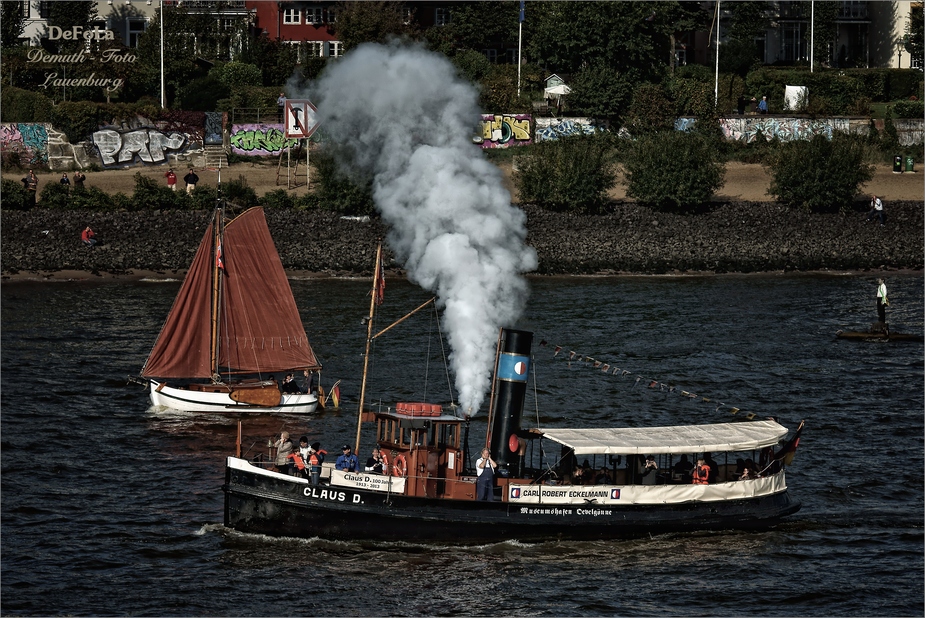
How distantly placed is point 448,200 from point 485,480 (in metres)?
11.7

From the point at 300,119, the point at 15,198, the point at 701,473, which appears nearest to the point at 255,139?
the point at 300,119

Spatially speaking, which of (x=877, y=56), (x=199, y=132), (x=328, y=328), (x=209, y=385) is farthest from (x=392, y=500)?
(x=877, y=56)

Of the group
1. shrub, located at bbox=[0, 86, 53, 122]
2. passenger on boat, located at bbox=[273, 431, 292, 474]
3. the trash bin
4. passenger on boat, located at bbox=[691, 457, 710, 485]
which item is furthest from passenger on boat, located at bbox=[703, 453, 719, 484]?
shrub, located at bbox=[0, 86, 53, 122]

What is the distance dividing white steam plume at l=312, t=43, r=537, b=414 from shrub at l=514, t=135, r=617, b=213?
5682 cm

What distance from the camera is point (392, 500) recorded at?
46531 millimetres

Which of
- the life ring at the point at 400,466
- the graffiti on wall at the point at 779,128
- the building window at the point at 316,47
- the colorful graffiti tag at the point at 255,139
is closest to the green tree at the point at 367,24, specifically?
the building window at the point at 316,47

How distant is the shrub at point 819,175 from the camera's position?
117 m

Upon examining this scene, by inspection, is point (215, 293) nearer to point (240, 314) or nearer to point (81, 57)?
point (240, 314)

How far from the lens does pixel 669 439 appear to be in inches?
1919

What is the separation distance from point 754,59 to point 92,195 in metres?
75.1

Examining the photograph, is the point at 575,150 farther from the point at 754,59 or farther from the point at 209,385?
the point at 209,385

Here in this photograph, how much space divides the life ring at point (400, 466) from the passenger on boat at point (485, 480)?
2579mm

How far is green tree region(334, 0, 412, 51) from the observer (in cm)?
13612

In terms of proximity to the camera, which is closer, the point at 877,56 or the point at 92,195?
the point at 92,195
